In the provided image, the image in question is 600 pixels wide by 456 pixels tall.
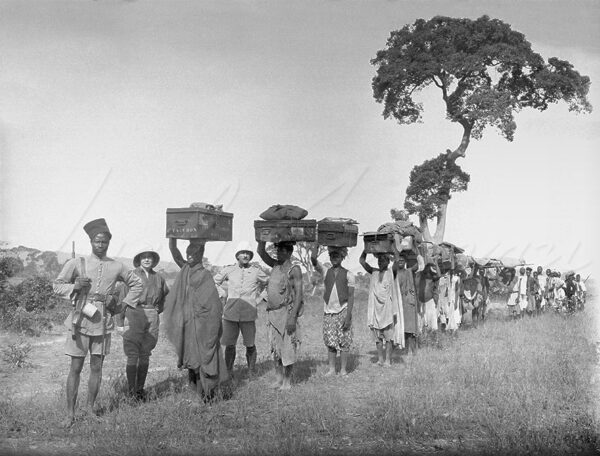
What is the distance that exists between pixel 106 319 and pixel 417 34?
1875 cm

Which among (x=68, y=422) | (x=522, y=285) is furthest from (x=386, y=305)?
(x=522, y=285)

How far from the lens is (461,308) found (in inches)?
650

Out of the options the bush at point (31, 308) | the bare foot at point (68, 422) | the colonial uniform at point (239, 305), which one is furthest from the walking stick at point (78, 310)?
the bush at point (31, 308)

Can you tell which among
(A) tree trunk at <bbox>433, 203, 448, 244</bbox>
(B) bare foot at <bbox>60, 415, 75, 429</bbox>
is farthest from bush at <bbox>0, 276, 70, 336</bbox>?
(A) tree trunk at <bbox>433, 203, 448, 244</bbox>

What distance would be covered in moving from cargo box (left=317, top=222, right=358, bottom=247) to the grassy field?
1.98m

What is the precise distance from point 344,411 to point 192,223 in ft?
9.01

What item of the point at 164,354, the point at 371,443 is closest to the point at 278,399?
the point at 371,443

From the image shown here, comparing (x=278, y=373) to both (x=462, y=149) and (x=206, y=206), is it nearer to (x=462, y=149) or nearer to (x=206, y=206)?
(x=206, y=206)

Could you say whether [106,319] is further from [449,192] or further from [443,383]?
[449,192]

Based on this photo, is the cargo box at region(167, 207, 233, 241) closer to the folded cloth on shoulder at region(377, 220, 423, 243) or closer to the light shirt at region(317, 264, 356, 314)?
the light shirt at region(317, 264, 356, 314)

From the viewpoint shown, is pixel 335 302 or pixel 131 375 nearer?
pixel 131 375

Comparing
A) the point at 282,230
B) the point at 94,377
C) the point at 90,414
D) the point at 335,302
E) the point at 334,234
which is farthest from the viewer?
the point at 335,302

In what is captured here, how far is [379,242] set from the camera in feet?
34.1

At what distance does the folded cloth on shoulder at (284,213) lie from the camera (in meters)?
8.45
